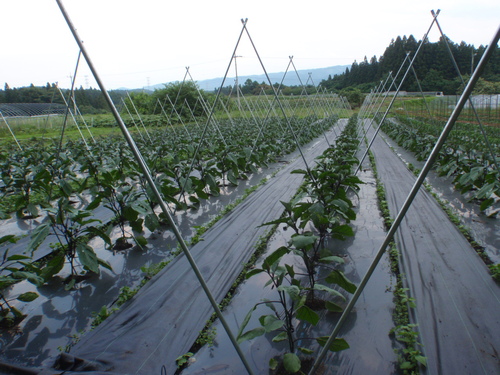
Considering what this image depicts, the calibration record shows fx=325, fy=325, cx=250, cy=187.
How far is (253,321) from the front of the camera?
255 cm

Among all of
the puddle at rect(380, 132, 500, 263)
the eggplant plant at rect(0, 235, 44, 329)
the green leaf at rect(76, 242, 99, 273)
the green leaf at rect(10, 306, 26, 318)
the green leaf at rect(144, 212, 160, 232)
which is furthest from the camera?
Answer: the green leaf at rect(144, 212, 160, 232)

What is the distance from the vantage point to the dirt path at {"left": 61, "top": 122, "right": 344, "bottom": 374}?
221 cm

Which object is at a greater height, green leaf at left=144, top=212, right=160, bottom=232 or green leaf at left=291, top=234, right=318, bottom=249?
green leaf at left=144, top=212, right=160, bottom=232

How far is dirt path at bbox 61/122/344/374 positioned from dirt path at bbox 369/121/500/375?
1636mm

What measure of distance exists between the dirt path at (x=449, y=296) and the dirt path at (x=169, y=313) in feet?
5.37

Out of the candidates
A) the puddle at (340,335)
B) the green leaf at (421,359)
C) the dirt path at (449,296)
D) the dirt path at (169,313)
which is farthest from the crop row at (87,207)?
the green leaf at (421,359)

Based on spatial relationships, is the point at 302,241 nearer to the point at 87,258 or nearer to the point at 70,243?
the point at 87,258

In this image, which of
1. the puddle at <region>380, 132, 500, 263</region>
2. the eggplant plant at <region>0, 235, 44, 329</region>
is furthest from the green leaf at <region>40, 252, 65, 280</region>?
the puddle at <region>380, 132, 500, 263</region>

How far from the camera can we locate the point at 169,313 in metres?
2.67

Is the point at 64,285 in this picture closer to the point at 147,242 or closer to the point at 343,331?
the point at 147,242

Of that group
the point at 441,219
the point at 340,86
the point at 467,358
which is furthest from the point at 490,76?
the point at 467,358

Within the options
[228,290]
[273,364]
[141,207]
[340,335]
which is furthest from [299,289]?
[141,207]

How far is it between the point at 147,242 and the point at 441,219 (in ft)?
12.6

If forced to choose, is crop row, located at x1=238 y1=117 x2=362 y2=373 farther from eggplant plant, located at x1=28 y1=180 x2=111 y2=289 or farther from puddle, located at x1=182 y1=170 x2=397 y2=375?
eggplant plant, located at x1=28 y1=180 x2=111 y2=289
